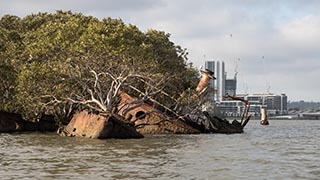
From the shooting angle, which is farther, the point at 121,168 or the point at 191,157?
the point at 191,157

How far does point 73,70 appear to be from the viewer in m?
36.5

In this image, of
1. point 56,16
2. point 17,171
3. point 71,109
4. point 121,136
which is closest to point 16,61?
point 71,109

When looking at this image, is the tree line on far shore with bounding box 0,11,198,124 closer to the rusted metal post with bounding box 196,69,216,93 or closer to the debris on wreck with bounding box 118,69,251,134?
the debris on wreck with bounding box 118,69,251,134

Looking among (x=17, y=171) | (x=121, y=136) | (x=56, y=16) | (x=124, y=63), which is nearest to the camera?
(x=17, y=171)

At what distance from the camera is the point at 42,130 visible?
44.1 meters

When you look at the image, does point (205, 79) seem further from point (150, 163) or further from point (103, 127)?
point (150, 163)

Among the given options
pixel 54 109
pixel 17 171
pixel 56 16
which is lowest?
pixel 17 171

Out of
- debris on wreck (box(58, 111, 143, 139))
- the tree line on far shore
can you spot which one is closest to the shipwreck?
debris on wreck (box(58, 111, 143, 139))

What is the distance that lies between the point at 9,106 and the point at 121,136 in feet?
44.0

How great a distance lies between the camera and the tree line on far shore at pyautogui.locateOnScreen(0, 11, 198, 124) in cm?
3506

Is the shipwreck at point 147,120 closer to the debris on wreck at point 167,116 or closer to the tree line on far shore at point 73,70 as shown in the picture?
the debris on wreck at point 167,116

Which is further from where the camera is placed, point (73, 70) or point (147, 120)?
point (147, 120)

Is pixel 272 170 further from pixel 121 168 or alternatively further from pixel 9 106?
pixel 9 106

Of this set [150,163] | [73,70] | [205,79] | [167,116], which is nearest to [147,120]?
[167,116]
